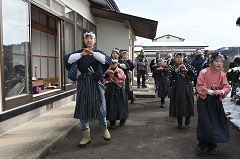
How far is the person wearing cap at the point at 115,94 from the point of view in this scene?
17.9 ft

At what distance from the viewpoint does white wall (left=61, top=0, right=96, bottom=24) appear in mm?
8430

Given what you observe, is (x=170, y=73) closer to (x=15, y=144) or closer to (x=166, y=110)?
(x=166, y=110)

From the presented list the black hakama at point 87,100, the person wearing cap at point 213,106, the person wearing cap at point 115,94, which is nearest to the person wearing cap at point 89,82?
the black hakama at point 87,100

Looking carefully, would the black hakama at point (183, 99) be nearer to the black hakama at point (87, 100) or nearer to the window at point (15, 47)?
the black hakama at point (87, 100)

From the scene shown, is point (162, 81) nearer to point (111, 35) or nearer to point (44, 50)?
point (44, 50)

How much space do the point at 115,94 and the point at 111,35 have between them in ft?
23.1

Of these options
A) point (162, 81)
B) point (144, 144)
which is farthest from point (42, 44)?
point (144, 144)

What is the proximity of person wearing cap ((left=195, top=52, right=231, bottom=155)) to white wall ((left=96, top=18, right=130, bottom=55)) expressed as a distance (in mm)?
8287

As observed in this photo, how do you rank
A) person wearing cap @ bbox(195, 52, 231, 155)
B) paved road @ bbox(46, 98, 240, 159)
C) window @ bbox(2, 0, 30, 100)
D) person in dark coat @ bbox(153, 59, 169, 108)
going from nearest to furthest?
person wearing cap @ bbox(195, 52, 231, 155)
paved road @ bbox(46, 98, 240, 159)
window @ bbox(2, 0, 30, 100)
person in dark coat @ bbox(153, 59, 169, 108)

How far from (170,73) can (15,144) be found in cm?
336

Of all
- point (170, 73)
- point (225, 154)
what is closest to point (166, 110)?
point (170, 73)

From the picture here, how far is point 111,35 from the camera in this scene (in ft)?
39.9

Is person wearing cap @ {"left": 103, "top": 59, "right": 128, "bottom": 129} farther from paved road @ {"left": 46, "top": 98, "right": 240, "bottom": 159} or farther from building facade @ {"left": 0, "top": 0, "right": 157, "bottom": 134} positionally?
building facade @ {"left": 0, "top": 0, "right": 157, "bottom": 134}

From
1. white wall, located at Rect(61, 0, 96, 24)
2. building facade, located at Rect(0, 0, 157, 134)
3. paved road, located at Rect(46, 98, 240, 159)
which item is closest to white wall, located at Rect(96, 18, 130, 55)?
building facade, located at Rect(0, 0, 157, 134)
